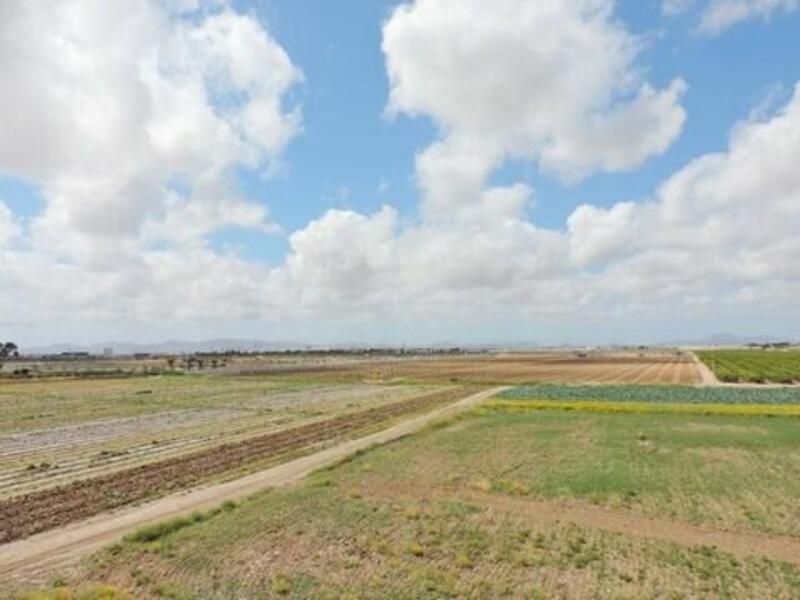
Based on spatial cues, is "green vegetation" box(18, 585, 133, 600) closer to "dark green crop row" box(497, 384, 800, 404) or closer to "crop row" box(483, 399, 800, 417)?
"crop row" box(483, 399, 800, 417)

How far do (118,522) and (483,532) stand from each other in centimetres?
1130

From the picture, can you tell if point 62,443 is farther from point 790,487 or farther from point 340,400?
point 790,487

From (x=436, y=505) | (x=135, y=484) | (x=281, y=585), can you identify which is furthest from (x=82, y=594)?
(x=135, y=484)

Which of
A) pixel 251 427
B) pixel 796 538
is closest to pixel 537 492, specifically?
pixel 796 538

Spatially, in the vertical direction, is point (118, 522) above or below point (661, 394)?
below

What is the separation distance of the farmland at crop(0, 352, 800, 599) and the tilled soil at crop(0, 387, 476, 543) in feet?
0.39

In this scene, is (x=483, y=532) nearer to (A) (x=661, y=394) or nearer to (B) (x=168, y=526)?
(B) (x=168, y=526)

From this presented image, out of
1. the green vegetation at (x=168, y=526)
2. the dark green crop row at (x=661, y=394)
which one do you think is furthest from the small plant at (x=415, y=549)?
the dark green crop row at (x=661, y=394)

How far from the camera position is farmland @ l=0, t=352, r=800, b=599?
15031mm

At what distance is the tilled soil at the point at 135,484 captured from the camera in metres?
20.3

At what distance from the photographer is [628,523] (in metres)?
19.6

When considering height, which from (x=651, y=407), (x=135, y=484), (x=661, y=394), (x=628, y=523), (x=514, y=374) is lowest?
(x=628, y=523)

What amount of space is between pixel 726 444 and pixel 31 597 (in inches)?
1276

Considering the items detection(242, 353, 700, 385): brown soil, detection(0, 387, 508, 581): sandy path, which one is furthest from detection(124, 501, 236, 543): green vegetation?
detection(242, 353, 700, 385): brown soil
